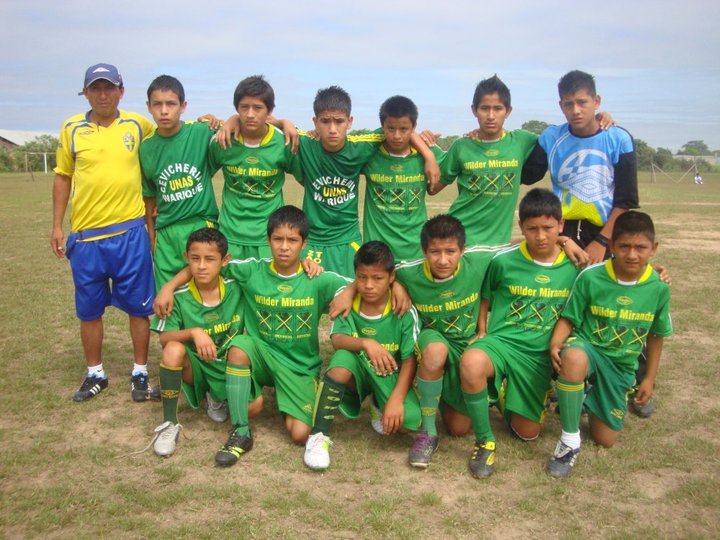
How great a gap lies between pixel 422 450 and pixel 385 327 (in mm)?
806

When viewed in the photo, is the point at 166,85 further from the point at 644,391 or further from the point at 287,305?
the point at 644,391

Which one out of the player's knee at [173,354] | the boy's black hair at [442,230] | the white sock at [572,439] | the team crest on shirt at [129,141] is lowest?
the white sock at [572,439]

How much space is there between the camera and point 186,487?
3.35 metres

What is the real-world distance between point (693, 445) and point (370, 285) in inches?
87.3

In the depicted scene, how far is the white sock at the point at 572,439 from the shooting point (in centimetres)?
360

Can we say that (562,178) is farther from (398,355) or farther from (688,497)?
(688,497)

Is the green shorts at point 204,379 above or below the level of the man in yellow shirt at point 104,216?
below

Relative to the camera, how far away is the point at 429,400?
3.83 metres

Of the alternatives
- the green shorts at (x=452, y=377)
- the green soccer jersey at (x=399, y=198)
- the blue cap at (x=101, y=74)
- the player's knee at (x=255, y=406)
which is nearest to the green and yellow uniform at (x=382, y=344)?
the green shorts at (x=452, y=377)

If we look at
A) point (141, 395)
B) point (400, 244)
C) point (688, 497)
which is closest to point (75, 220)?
point (141, 395)

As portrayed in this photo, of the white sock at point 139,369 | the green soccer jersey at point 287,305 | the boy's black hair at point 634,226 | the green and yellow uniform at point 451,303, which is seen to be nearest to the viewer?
the boy's black hair at point 634,226

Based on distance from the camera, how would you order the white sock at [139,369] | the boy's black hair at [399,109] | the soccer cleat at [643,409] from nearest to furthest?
the soccer cleat at [643,409]
the boy's black hair at [399,109]
the white sock at [139,369]

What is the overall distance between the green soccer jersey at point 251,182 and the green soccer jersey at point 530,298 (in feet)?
5.95

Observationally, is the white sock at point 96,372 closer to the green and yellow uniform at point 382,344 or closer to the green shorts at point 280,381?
the green shorts at point 280,381
